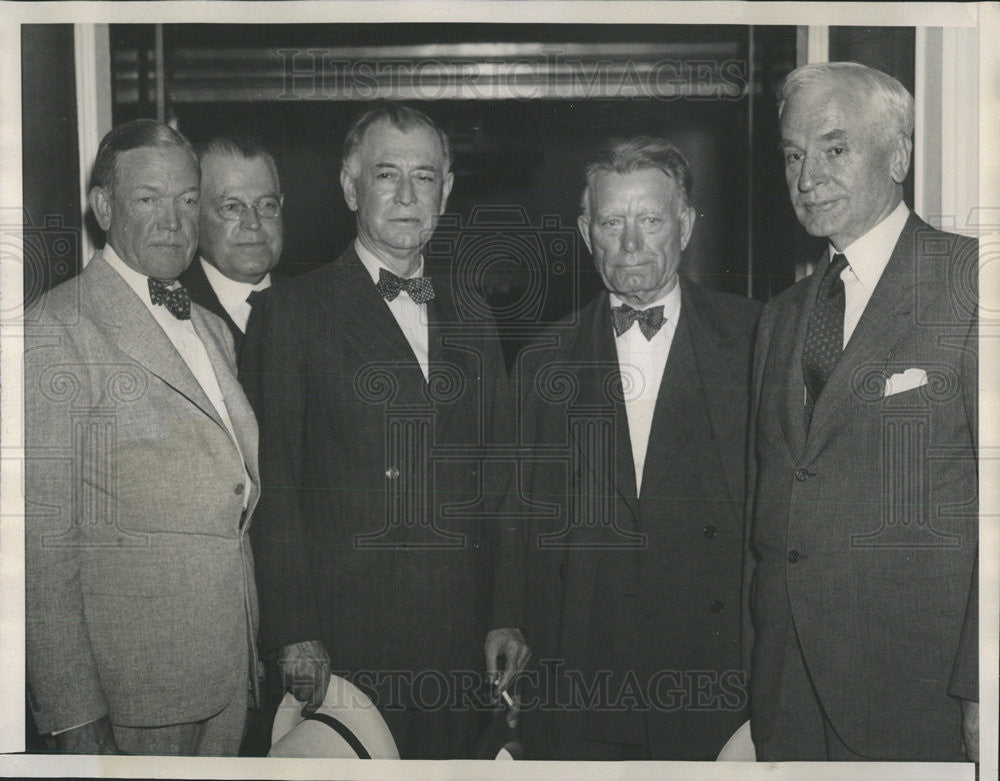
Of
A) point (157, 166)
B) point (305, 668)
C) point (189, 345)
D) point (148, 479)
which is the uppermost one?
point (157, 166)

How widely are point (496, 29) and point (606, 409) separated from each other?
3.27ft

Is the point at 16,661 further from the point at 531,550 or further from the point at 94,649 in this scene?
the point at 531,550

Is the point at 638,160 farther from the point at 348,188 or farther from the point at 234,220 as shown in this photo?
the point at 234,220

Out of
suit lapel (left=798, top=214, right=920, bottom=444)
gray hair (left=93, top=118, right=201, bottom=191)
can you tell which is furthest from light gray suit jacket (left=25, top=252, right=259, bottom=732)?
suit lapel (left=798, top=214, right=920, bottom=444)

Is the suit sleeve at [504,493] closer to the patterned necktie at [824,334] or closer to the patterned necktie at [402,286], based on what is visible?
the patterned necktie at [402,286]

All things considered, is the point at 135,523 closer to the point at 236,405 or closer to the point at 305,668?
the point at 236,405

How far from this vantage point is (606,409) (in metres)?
2.49

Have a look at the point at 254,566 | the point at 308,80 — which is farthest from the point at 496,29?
the point at 254,566

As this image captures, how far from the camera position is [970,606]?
98.7 inches

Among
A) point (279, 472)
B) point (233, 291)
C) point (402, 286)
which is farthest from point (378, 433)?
point (233, 291)

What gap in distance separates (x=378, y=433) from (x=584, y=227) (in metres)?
0.73

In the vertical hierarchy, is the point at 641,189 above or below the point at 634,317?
above

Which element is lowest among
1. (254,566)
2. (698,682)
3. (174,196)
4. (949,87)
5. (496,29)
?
(698,682)

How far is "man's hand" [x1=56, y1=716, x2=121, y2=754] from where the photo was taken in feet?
8.33
